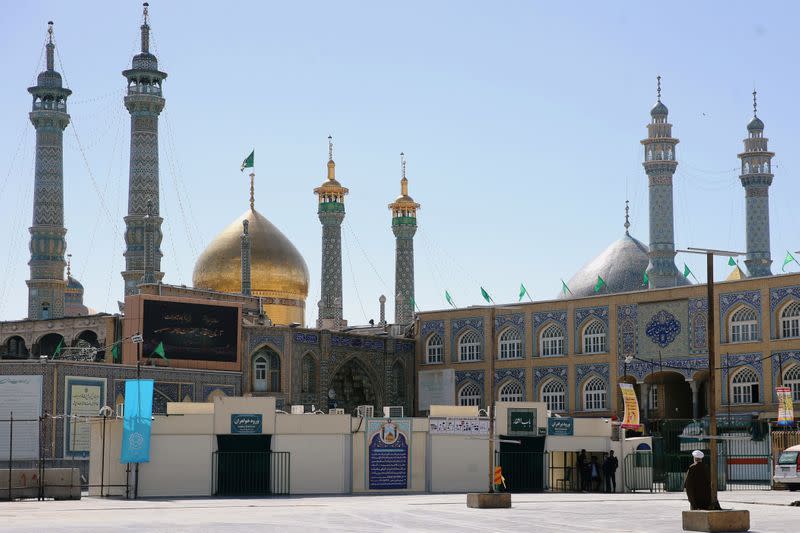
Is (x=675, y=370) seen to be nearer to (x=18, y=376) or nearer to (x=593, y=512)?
(x=18, y=376)

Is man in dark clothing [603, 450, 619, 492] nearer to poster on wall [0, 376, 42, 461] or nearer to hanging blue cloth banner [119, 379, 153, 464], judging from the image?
hanging blue cloth banner [119, 379, 153, 464]

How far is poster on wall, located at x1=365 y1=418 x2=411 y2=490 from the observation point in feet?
122

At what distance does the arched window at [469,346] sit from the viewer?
191 feet

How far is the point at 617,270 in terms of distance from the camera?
69.0 metres

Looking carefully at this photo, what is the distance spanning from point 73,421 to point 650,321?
22409 mm

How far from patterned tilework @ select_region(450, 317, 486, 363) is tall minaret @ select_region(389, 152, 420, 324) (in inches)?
413

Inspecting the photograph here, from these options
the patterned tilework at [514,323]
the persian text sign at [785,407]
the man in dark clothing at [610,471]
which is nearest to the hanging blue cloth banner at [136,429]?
the man in dark clothing at [610,471]

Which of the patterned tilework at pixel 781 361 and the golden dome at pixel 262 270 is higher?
the golden dome at pixel 262 270

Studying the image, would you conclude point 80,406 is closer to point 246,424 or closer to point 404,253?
point 246,424

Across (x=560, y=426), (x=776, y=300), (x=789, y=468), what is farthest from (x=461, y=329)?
(x=789, y=468)

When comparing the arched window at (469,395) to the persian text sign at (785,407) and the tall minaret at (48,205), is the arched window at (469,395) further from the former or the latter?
the tall minaret at (48,205)

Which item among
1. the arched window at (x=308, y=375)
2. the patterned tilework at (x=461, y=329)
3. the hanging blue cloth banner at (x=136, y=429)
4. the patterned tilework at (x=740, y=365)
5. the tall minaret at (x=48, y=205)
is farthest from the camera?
the tall minaret at (x=48, y=205)

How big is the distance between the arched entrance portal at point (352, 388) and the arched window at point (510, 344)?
5901 mm

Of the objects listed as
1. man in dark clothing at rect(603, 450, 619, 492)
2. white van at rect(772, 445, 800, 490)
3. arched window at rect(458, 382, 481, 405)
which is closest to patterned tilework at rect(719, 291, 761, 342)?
arched window at rect(458, 382, 481, 405)
